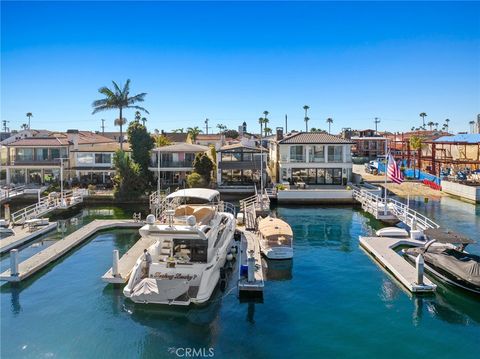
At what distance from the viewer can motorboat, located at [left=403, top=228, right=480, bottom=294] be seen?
19.9 meters

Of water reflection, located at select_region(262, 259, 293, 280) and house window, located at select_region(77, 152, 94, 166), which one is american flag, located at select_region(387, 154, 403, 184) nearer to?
water reflection, located at select_region(262, 259, 293, 280)

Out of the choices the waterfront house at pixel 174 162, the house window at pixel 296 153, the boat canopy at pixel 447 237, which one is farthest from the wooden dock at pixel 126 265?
the house window at pixel 296 153

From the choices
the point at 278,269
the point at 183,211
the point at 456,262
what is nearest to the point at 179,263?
the point at 183,211

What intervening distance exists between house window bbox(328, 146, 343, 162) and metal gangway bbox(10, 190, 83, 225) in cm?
2913

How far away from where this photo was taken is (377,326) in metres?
16.9

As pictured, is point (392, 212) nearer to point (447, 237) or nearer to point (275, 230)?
point (447, 237)

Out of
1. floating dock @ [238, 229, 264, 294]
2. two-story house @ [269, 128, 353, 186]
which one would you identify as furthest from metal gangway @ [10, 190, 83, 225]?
two-story house @ [269, 128, 353, 186]

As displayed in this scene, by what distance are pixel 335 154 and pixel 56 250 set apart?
115 feet

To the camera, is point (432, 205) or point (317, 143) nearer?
point (432, 205)

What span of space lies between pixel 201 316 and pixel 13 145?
46.6 meters

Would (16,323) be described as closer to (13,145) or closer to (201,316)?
(201,316)

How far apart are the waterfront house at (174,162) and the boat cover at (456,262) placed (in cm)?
3392

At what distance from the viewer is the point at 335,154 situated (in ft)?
170

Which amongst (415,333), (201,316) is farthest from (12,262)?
(415,333)
